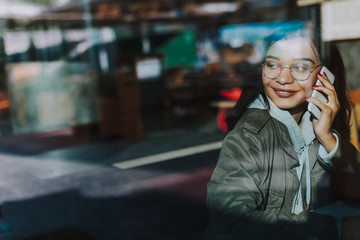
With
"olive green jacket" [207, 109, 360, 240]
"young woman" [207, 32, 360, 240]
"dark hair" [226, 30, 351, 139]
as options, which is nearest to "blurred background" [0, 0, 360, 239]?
"dark hair" [226, 30, 351, 139]

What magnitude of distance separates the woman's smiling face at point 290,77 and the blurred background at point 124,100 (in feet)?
0.41

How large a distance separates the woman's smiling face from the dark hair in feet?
0.10

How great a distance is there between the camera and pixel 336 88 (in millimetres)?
2023

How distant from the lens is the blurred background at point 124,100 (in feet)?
12.9

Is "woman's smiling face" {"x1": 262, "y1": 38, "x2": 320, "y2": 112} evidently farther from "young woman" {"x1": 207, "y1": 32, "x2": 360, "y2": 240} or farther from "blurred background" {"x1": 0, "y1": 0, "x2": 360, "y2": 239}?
"blurred background" {"x1": 0, "y1": 0, "x2": 360, "y2": 239}

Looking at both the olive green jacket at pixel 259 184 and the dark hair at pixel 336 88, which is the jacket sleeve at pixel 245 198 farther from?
the dark hair at pixel 336 88

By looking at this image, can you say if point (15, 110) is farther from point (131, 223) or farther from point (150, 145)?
point (131, 223)

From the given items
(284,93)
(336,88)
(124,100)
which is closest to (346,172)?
(336,88)

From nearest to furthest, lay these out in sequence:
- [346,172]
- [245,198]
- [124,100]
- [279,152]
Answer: [245,198], [279,152], [346,172], [124,100]

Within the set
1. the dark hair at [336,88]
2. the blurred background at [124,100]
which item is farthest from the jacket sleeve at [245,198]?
the blurred background at [124,100]

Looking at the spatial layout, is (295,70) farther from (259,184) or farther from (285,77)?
(259,184)

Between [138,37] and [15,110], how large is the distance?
206 inches

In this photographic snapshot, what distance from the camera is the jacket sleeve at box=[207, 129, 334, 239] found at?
184 centimetres

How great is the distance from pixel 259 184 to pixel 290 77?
0.44 m
